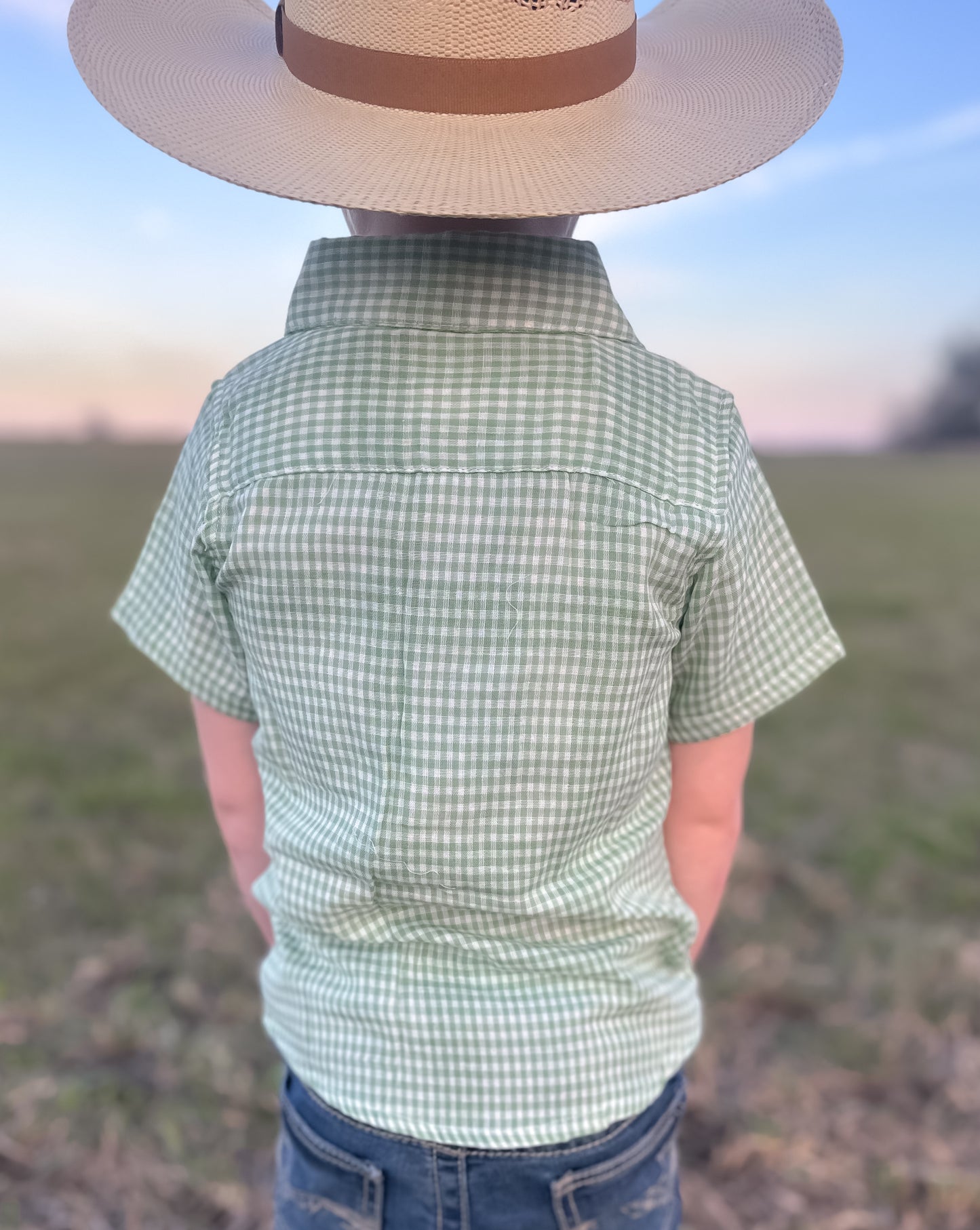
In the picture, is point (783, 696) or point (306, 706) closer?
point (306, 706)

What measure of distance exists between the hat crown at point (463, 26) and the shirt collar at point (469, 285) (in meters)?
0.18

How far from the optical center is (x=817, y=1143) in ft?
8.13

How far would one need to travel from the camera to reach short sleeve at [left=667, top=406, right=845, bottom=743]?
1.18 meters

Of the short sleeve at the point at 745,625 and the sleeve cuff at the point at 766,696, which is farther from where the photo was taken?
the sleeve cuff at the point at 766,696

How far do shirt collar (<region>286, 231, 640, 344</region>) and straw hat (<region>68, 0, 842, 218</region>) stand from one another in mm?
70

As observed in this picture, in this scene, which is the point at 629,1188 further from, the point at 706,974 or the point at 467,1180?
the point at 706,974

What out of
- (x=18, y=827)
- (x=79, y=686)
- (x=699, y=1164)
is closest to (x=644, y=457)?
(x=699, y=1164)

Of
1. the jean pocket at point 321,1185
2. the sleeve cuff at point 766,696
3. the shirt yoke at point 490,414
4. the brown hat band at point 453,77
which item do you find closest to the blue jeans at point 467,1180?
the jean pocket at point 321,1185

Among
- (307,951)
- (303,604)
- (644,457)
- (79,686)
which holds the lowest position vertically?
(79,686)

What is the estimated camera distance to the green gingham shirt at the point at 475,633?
3.61 ft

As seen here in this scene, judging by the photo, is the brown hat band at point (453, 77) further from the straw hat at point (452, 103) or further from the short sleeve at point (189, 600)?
the short sleeve at point (189, 600)

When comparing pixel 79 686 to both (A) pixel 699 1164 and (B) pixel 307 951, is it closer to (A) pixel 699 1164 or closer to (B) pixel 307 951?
(A) pixel 699 1164

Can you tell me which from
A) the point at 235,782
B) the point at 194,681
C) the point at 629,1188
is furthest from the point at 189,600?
the point at 629,1188

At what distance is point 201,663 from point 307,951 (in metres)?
0.37
